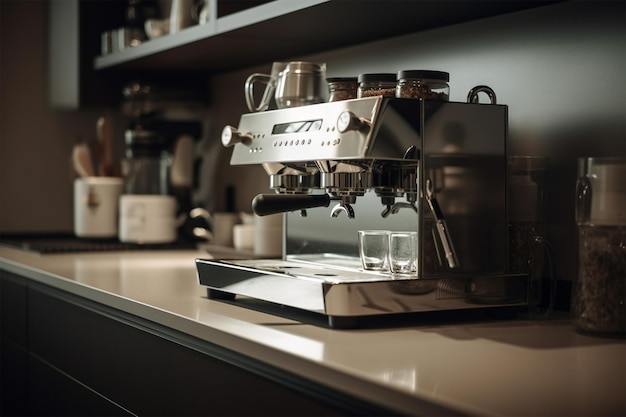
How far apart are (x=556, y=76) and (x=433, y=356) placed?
66 cm

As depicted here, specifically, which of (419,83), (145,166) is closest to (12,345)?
(145,166)

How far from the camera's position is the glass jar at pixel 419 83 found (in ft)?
4.53

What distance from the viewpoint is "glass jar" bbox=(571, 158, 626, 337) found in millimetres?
1222

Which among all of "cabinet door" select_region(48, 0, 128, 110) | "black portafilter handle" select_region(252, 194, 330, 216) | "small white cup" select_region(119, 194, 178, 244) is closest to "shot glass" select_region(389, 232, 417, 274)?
"black portafilter handle" select_region(252, 194, 330, 216)

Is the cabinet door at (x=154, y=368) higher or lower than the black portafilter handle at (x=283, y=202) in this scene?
lower

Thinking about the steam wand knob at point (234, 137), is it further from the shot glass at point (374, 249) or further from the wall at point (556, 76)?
the wall at point (556, 76)

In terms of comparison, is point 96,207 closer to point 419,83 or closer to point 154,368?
point 154,368

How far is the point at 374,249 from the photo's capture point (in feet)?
4.74

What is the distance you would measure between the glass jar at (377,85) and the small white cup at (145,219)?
1465 mm

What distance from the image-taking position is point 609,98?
143 cm

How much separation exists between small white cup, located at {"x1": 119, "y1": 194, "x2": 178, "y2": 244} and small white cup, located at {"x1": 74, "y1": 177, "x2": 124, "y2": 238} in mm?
101

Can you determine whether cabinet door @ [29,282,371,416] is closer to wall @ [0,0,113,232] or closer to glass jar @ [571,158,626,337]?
glass jar @ [571,158,626,337]

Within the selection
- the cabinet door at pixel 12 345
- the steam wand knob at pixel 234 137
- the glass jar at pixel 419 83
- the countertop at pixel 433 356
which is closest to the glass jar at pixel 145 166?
the cabinet door at pixel 12 345

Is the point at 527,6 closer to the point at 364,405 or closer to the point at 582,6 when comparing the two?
the point at 582,6
